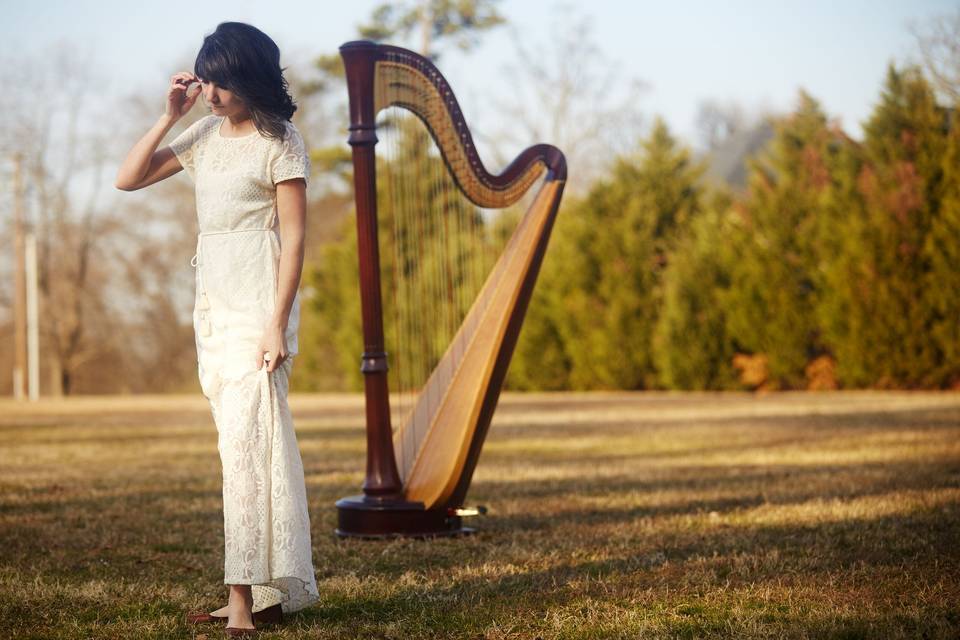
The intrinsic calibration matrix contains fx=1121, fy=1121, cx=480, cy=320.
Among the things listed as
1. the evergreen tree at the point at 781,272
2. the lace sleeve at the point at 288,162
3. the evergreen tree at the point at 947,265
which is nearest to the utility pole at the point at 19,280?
the evergreen tree at the point at 781,272

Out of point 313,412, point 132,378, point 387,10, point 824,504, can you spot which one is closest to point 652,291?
point 313,412

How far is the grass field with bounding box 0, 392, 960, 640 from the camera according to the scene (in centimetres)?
322

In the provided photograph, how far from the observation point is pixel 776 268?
672 inches

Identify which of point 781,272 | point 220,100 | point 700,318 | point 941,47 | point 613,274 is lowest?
point 700,318

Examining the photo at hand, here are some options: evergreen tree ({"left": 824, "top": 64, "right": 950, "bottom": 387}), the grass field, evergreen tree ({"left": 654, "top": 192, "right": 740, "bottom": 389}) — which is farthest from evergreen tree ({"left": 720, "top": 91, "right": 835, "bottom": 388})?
the grass field

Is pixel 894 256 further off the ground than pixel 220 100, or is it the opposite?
pixel 894 256

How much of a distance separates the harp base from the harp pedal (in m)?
0.03

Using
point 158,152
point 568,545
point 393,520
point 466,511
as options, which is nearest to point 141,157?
point 158,152

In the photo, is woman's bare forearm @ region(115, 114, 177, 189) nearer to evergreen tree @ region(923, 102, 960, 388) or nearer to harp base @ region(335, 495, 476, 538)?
harp base @ region(335, 495, 476, 538)

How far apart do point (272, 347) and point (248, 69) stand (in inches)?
29.6

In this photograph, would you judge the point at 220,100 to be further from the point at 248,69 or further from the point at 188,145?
the point at 188,145

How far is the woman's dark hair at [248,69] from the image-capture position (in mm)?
3010

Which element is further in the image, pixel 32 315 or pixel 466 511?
pixel 32 315

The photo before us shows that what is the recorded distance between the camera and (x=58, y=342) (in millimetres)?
27578
